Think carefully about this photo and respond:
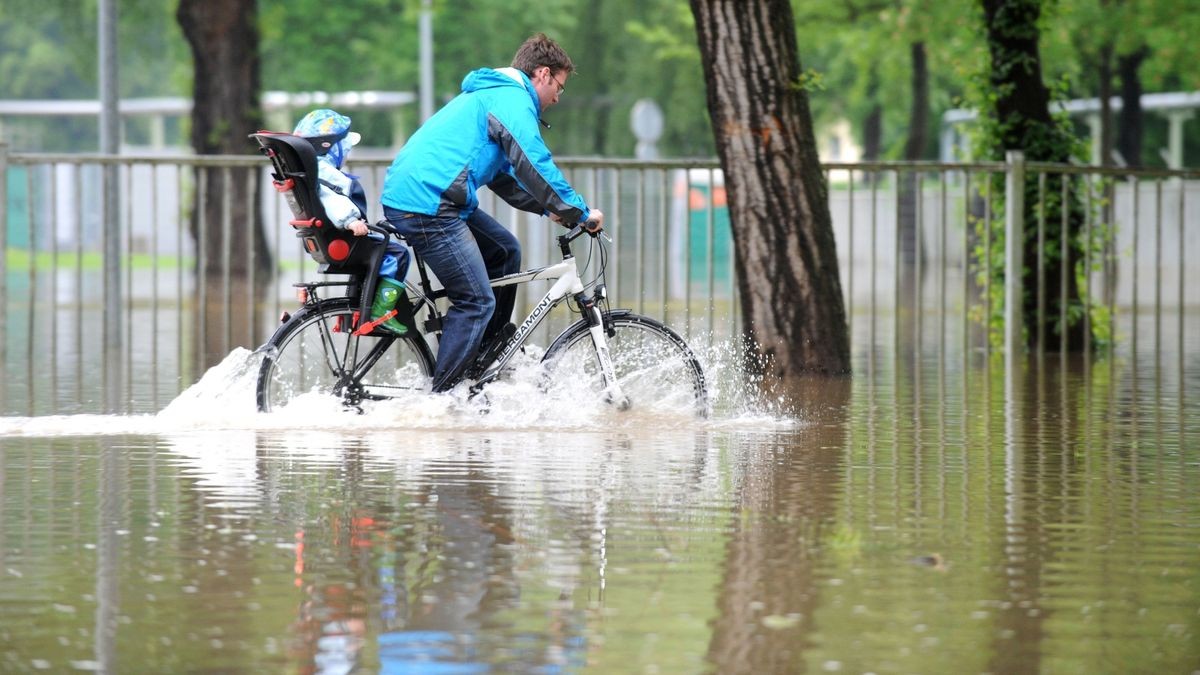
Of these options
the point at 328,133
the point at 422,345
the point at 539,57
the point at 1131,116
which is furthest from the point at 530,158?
the point at 1131,116

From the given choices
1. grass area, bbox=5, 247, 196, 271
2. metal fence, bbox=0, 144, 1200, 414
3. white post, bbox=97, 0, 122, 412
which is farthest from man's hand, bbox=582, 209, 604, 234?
grass area, bbox=5, 247, 196, 271

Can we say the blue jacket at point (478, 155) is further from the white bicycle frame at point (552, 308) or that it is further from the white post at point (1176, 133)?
the white post at point (1176, 133)

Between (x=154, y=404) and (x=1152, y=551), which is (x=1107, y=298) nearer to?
(x=154, y=404)

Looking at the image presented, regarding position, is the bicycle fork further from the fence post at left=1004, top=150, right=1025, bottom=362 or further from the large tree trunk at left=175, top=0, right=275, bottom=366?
the large tree trunk at left=175, top=0, right=275, bottom=366

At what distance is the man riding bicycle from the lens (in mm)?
9062

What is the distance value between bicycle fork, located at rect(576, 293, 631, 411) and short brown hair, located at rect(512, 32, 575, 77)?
1.08 meters

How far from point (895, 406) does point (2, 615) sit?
659cm

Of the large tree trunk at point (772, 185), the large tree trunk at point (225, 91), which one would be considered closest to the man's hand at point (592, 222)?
the large tree trunk at point (772, 185)

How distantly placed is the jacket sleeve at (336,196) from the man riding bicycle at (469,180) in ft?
0.70

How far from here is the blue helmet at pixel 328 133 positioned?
9.09 metres

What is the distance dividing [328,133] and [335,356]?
3.35ft

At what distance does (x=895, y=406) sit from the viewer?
10906 mm

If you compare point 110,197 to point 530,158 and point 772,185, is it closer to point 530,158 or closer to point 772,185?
point 772,185

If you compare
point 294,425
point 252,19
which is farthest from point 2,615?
point 252,19
